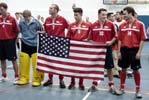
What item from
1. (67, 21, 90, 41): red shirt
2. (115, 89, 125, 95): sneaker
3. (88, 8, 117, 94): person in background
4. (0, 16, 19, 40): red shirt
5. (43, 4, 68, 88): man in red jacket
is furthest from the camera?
(0, 16, 19, 40): red shirt

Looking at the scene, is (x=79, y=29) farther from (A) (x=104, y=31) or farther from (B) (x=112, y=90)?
(B) (x=112, y=90)

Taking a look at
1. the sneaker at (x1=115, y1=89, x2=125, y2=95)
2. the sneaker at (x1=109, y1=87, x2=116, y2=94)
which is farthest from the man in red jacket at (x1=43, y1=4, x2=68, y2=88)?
the sneaker at (x1=115, y1=89, x2=125, y2=95)

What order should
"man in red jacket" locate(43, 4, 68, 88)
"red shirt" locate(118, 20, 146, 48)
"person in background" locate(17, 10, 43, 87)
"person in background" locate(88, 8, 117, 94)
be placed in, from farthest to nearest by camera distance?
"person in background" locate(17, 10, 43, 87) < "man in red jacket" locate(43, 4, 68, 88) < "person in background" locate(88, 8, 117, 94) < "red shirt" locate(118, 20, 146, 48)

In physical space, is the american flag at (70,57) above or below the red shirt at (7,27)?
below

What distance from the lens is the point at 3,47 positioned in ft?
26.9

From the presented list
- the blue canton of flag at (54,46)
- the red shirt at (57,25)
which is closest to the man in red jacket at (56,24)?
the red shirt at (57,25)

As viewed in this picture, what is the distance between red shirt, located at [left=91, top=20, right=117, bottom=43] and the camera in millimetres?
7277

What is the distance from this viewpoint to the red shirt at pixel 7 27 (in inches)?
318

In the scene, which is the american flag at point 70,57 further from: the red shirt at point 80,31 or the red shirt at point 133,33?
the red shirt at point 133,33

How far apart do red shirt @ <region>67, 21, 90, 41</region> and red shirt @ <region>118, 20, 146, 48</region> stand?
3.04 ft

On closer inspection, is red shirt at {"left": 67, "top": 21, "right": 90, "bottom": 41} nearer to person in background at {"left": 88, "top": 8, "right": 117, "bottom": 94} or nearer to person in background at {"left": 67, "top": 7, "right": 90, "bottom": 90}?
person in background at {"left": 67, "top": 7, "right": 90, "bottom": 90}

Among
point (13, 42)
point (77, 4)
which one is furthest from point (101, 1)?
point (13, 42)

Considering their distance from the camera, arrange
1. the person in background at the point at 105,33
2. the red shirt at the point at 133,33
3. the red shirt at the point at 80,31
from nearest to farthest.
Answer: the red shirt at the point at 133,33 → the person in background at the point at 105,33 → the red shirt at the point at 80,31

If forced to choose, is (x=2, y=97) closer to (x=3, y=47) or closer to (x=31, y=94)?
(x=31, y=94)
